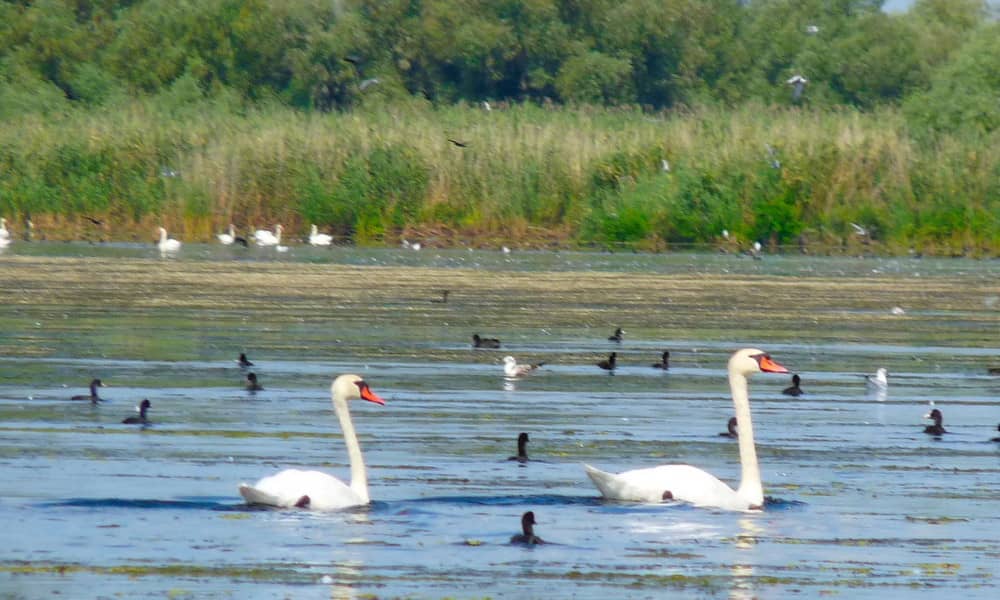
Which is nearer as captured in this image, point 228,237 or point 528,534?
point 528,534

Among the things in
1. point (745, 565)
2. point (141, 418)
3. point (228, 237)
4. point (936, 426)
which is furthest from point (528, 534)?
point (228, 237)

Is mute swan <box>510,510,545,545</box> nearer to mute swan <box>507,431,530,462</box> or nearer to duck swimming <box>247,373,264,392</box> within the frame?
mute swan <box>507,431,530,462</box>

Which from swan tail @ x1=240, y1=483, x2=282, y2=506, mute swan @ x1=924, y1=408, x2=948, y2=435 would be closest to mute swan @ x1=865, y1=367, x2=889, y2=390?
mute swan @ x1=924, y1=408, x2=948, y2=435

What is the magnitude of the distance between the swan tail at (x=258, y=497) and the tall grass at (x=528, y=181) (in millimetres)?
27155

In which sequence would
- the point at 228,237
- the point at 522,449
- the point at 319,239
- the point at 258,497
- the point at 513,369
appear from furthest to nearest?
1. the point at 319,239
2. the point at 228,237
3. the point at 513,369
4. the point at 522,449
5. the point at 258,497

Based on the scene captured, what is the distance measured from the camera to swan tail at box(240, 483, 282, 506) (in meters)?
10.4

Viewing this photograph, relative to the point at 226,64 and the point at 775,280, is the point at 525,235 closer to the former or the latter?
the point at 775,280

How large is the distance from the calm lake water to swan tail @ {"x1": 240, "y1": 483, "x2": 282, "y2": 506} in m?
0.06

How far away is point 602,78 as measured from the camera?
5912 centimetres

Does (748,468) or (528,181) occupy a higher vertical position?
(528,181)

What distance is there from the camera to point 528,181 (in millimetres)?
38219

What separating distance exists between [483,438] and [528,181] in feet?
81.5

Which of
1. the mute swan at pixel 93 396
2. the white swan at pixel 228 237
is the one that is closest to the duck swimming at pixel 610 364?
the mute swan at pixel 93 396

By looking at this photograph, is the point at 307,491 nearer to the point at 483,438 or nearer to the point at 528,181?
the point at 483,438
